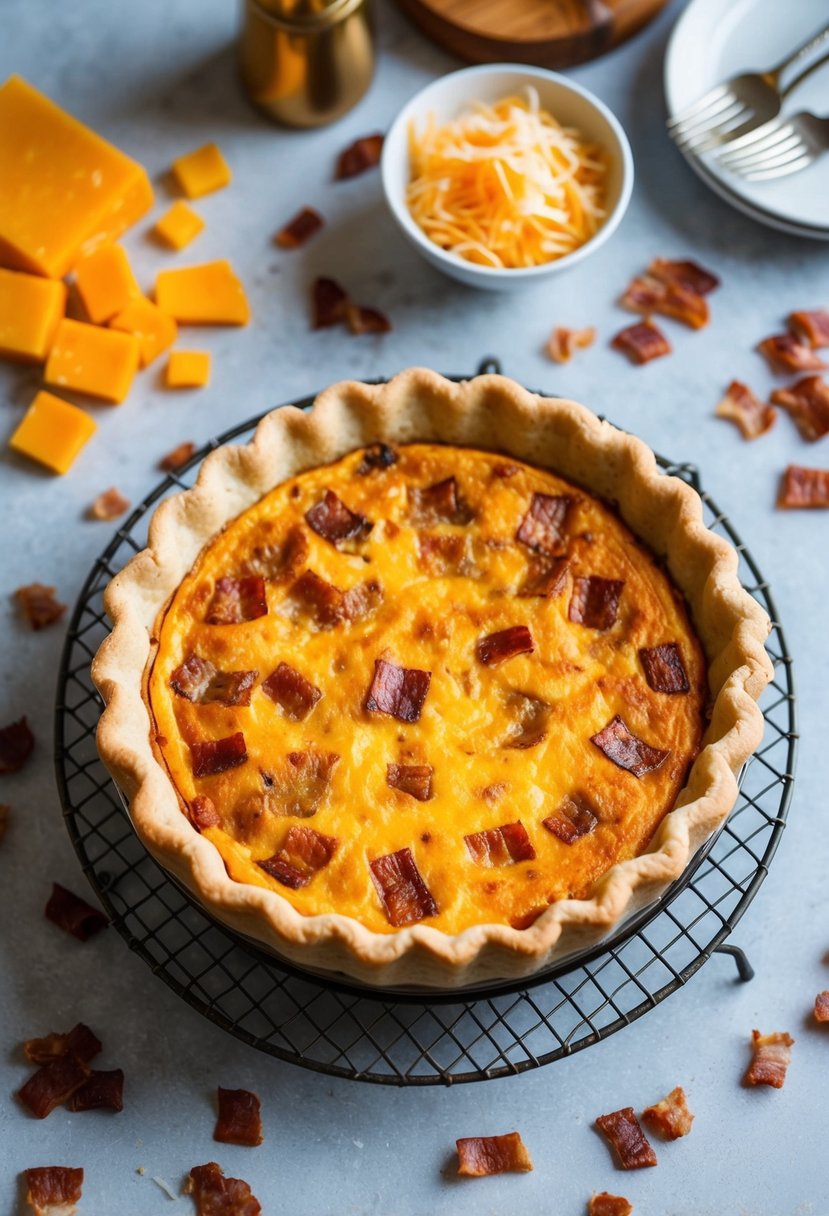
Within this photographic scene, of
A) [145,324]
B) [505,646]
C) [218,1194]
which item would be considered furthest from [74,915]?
[145,324]

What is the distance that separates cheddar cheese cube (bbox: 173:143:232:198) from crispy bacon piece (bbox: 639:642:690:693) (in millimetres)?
2290

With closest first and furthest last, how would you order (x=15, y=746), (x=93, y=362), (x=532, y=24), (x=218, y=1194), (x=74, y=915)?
(x=218, y=1194) → (x=74, y=915) → (x=15, y=746) → (x=93, y=362) → (x=532, y=24)

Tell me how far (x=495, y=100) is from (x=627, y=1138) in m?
3.21

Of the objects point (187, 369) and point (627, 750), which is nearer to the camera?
point (627, 750)

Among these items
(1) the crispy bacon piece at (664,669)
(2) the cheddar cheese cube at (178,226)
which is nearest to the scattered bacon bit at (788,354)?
(1) the crispy bacon piece at (664,669)

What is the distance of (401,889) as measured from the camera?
305 cm

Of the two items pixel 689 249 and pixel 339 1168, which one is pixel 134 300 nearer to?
pixel 689 249

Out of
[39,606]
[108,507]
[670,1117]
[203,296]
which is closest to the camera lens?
[670,1117]

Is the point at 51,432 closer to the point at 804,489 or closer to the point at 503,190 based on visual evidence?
the point at 503,190

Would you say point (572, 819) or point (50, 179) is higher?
point (50, 179)

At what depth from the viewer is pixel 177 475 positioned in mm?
3773

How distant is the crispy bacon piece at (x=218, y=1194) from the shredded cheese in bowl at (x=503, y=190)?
271 cm

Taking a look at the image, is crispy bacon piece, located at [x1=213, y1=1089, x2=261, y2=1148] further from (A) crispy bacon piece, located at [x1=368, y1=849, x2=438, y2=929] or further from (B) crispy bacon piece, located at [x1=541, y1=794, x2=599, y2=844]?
(B) crispy bacon piece, located at [x1=541, y1=794, x2=599, y2=844]

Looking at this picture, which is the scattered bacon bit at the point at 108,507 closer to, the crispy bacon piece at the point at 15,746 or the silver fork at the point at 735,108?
the crispy bacon piece at the point at 15,746
